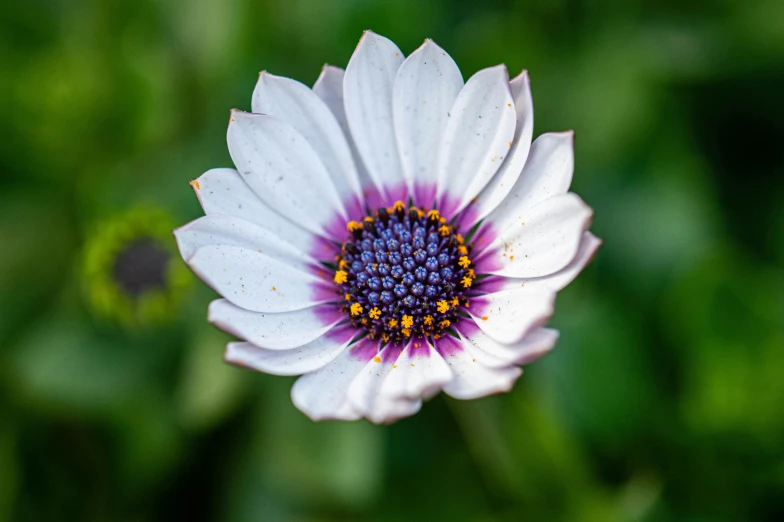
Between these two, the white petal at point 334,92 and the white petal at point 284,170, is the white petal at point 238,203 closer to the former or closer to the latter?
the white petal at point 284,170

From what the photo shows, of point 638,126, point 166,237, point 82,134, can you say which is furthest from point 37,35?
point 638,126

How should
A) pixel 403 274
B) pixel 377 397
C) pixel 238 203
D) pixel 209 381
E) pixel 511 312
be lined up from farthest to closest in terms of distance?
pixel 209 381 → pixel 403 274 → pixel 238 203 → pixel 511 312 → pixel 377 397

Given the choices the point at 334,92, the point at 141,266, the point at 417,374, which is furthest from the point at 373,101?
the point at 141,266

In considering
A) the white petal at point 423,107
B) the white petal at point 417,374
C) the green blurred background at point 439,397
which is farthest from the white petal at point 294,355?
the green blurred background at point 439,397

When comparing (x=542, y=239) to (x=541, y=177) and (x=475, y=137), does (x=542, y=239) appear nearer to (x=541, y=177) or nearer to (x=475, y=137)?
(x=541, y=177)

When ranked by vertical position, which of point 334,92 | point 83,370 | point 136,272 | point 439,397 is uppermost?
point 334,92
